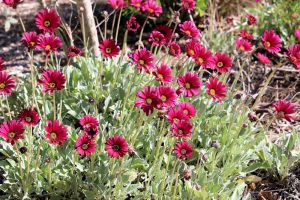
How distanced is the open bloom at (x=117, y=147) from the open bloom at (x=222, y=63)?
0.75m

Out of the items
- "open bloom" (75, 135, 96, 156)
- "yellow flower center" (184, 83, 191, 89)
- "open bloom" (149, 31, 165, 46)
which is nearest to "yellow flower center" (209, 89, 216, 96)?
"yellow flower center" (184, 83, 191, 89)

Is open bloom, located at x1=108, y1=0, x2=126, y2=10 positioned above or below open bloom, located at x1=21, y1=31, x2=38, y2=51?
above

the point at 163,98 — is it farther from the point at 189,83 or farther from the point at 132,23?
the point at 132,23

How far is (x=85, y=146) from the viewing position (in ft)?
7.05

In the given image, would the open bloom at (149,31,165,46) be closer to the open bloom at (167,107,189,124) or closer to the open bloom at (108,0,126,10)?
the open bloom at (108,0,126,10)

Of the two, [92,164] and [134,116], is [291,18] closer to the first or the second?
[134,116]

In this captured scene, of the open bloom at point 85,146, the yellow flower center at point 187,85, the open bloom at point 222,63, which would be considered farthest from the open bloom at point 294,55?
the open bloom at point 85,146

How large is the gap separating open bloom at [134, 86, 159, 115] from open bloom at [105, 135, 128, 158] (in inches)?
6.7

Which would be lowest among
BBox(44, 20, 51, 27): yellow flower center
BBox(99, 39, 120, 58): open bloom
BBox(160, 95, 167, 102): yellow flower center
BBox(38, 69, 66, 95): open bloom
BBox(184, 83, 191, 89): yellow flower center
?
BBox(184, 83, 191, 89): yellow flower center

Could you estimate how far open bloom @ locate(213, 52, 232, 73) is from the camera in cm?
256

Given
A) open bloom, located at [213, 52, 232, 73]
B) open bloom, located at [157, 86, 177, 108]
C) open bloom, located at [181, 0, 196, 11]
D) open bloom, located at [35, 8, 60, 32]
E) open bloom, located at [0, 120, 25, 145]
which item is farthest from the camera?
open bloom, located at [181, 0, 196, 11]

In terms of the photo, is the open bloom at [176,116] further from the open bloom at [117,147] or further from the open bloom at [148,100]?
the open bloom at [117,147]

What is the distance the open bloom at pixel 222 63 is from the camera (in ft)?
8.40

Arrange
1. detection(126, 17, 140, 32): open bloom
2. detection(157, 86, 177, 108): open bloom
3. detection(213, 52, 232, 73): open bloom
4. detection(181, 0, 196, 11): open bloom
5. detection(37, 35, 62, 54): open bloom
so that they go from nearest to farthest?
1. detection(157, 86, 177, 108): open bloom
2. detection(37, 35, 62, 54): open bloom
3. detection(213, 52, 232, 73): open bloom
4. detection(126, 17, 140, 32): open bloom
5. detection(181, 0, 196, 11): open bloom
